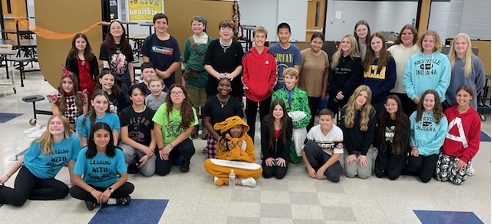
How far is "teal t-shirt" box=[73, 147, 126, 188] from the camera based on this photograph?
3.17 meters

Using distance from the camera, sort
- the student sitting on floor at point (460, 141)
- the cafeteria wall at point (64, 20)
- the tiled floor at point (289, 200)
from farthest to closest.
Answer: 1. the cafeteria wall at point (64, 20)
2. the student sitting on floor at point (460, 141)
3. the tiled floor at point (289, 200)

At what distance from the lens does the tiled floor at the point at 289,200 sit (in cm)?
311

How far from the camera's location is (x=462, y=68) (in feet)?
13.5

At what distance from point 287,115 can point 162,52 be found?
1.79 m

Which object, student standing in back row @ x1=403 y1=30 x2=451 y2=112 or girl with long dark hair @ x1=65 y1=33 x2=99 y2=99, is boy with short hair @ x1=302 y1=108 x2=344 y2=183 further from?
girl with long dark hair @ x1=65 y1=33 x2=99 y2=99

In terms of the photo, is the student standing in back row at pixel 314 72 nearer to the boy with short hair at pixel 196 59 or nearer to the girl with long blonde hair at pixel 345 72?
the girl with long blonde hair at pixel 345 72

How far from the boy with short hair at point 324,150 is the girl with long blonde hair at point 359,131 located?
11cm

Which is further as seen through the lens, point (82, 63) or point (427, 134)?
point (82, 63)

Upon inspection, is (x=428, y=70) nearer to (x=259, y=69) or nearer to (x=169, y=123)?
(x=259, y=69)

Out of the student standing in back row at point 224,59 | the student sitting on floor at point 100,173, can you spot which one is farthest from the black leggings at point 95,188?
the student standing in back row at point 224,59

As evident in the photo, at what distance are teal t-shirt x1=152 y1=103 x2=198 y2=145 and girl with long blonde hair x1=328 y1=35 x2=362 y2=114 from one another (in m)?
1.59

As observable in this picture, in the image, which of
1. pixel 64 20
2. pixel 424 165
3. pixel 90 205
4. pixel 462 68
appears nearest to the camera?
pixel 90 205

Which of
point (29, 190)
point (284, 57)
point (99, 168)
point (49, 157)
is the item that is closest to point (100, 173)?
point (99, 168)

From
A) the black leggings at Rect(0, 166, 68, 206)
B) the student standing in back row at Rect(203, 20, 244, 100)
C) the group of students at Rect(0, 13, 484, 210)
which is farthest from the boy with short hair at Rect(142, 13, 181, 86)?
the black leggings at Rect(0, 166, 68, 206)
